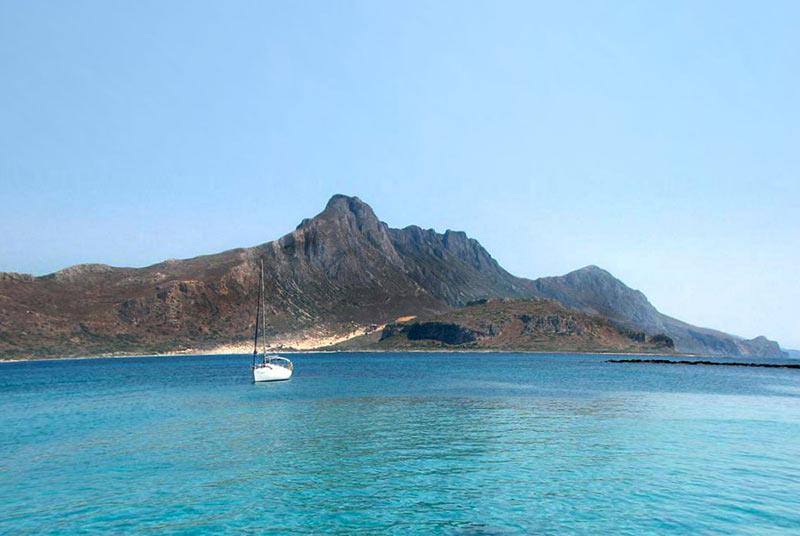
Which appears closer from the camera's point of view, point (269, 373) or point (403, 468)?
point (403, 468)

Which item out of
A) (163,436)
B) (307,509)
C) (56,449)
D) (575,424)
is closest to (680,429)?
(575,424)

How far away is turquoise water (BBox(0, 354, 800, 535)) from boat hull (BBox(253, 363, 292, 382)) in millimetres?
35374

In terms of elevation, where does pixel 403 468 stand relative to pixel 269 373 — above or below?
below

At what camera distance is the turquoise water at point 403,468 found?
26.7 meters

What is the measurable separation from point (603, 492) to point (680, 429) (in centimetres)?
2640

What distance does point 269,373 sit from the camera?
109 m

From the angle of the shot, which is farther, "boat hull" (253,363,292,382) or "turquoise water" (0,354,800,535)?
"boat hull" (253,363,292,382)

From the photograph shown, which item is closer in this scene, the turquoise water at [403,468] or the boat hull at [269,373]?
the turquoise water at [403,468]

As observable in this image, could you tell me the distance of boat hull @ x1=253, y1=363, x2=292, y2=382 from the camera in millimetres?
107875

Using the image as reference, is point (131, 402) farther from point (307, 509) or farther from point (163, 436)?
point (307, 509)

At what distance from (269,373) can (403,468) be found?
3030 inches

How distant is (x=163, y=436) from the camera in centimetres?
4950

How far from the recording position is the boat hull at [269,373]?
107875mm

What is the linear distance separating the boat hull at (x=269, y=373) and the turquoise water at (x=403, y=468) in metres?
35.4
